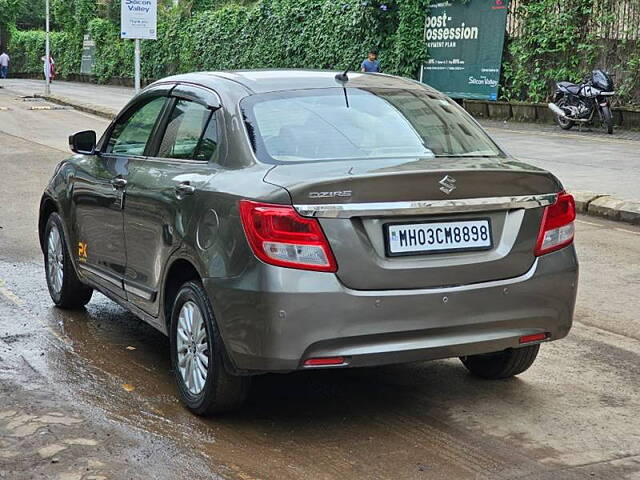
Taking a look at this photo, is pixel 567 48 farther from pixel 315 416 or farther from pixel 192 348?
pixel 192 348

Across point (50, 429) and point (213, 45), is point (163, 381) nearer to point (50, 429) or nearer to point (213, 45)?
point (50, 429)

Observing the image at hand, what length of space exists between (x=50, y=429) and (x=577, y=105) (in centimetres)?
1845

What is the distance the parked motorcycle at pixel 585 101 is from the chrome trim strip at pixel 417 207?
1669cm

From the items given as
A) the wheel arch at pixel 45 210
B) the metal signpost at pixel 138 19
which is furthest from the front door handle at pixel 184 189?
the metal signpost at pixel 138 19

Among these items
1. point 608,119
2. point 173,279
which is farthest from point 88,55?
point 173,279

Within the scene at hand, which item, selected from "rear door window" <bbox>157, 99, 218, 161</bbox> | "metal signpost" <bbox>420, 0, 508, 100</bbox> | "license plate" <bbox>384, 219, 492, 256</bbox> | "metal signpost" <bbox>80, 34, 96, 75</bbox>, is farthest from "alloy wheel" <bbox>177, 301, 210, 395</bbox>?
"metal signpost" <bbox>80, 34, 96, 75</bbox>

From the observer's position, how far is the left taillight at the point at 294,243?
14.8 ft

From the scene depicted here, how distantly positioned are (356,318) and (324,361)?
9.2 inches

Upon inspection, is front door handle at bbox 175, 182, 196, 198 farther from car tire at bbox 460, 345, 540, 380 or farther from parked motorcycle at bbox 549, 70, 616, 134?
parked motorcycle at bbox 549, 70, 616, 134

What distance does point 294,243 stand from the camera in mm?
4508

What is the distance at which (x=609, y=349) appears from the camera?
641 centimetres

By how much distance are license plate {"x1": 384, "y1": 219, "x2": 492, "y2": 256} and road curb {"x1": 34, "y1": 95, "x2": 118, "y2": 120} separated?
79.3 feet

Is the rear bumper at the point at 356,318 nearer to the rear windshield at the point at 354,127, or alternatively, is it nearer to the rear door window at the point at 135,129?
the rear windshield at the point at 354,127

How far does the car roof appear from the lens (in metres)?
5.54
